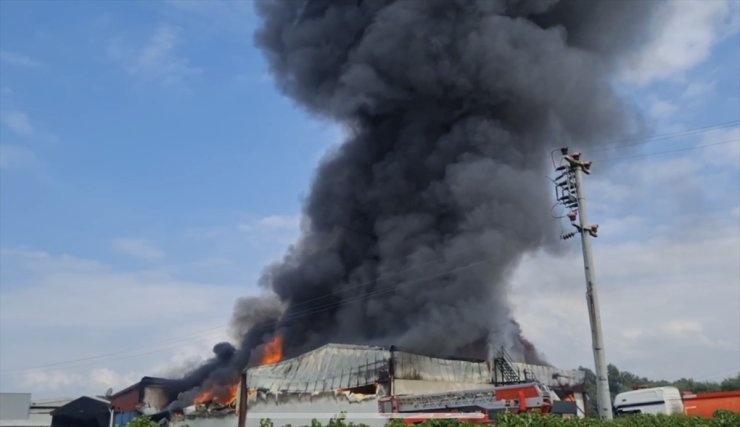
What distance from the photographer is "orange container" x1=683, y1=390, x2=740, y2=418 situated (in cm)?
2634

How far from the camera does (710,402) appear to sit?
88.7ft

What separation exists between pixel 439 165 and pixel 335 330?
557 inches

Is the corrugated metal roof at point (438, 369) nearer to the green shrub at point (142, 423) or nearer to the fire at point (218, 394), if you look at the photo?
the fire at point (218, 394)

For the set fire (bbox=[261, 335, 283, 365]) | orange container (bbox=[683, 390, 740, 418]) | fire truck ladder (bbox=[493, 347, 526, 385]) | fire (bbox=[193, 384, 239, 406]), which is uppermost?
fire (bbox=[261, 335, 283, 365])

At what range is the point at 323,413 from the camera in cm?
2967

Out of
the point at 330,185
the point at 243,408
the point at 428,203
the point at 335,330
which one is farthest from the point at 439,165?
the point at 243,408

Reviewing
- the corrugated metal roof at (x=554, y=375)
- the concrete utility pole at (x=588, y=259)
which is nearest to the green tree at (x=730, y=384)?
the corrugated metal roof at (x=554, y=375)

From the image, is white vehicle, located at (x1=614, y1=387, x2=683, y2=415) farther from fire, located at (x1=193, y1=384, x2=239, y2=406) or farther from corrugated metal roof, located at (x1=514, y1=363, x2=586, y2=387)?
fire, located at (x1=193, y1=384, x2=239, y2=406)

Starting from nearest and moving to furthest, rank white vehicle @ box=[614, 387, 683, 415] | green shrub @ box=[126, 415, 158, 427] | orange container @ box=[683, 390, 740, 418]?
green shrub @ box=[126, 415, 158, 427] → orange container @ box=[683, 390, 740, 418] → white vehicle @ box=[614, 387, 683, 415]

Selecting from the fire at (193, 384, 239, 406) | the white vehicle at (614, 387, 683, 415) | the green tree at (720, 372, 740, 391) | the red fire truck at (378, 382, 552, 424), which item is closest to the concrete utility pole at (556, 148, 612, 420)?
the red fire truck at (378, 382, 552, 424)

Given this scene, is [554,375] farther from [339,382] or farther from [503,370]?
[339,382]

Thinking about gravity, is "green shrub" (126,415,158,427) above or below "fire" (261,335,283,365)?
below

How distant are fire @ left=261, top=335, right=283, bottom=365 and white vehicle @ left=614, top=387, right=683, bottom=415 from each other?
23.4m

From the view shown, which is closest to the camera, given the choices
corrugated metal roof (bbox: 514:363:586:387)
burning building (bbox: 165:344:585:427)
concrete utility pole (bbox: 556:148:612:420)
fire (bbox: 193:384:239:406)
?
concrete utility pole (bbox: 556:148:612:420)
